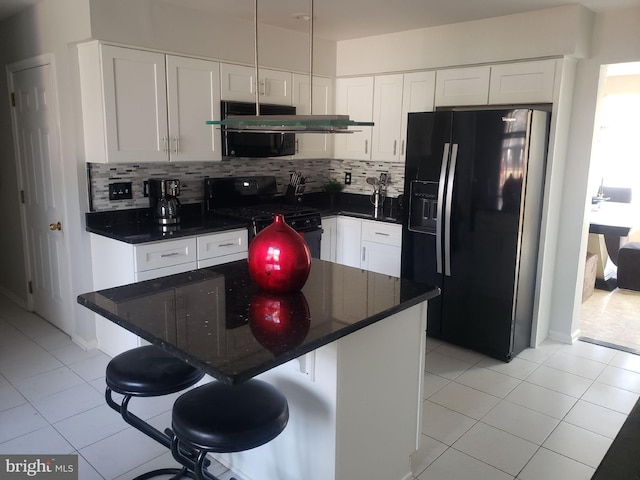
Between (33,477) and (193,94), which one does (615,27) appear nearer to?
(193,94)

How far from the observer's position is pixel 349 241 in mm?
4633

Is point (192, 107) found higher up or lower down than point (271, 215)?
higher up

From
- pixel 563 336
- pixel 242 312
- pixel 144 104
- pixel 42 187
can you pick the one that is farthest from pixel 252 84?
pixel 563 336

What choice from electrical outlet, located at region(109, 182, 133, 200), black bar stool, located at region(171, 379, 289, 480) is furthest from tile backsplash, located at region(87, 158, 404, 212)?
black bar stool, located at region(171, 379, 289, 480)

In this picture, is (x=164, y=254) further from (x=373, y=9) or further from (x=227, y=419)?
(x=373, y=9)

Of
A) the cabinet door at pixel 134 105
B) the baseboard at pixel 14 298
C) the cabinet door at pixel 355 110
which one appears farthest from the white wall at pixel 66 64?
the cabinet door at pixel 355 110

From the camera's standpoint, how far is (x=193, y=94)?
3.71m

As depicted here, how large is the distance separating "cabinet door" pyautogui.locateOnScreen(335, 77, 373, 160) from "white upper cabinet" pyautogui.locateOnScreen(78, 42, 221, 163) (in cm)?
137

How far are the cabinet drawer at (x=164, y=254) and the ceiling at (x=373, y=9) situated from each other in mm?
1627

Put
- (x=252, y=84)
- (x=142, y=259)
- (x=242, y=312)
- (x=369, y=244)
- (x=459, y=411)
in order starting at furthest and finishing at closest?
1. (x=369, y=244)
2. (x=252, y=84)
3. (x=142, y=259)
4. (x=459, y=411)
5. (x=242, y=312)

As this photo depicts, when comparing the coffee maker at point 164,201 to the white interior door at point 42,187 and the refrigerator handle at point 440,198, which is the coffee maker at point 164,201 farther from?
the refrigerator handle at point 440,198

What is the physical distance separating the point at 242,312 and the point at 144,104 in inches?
84.2

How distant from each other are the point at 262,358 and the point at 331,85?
3.73 m

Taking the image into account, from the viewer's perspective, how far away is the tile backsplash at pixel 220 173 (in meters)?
3.69
